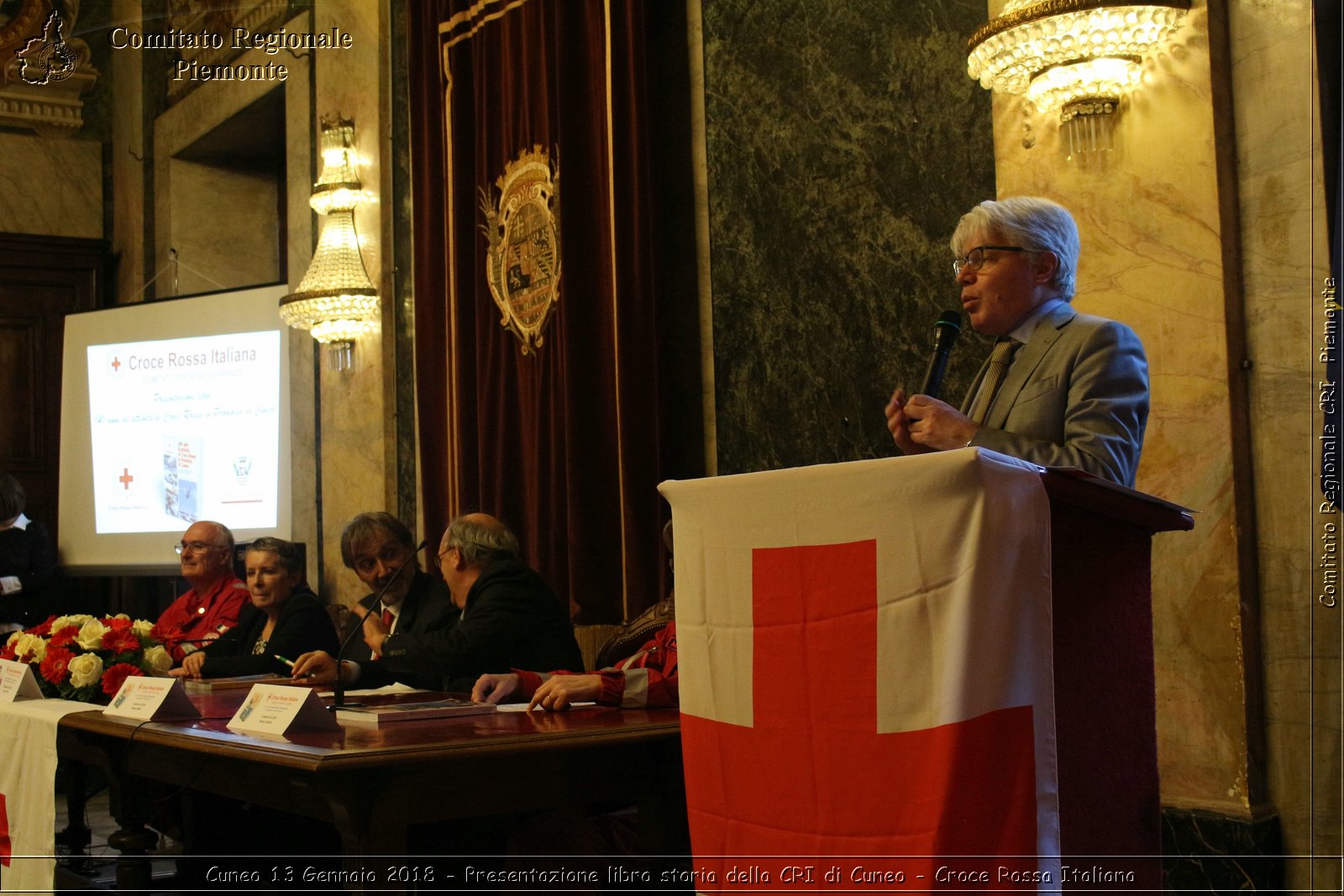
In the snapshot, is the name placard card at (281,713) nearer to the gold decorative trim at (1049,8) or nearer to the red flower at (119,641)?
the red flower at (119,641)

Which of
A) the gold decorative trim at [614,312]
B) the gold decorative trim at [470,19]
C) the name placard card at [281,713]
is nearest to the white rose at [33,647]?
the name placard card at [281,713]

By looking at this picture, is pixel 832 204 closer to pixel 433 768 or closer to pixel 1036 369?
pixel 1036 369

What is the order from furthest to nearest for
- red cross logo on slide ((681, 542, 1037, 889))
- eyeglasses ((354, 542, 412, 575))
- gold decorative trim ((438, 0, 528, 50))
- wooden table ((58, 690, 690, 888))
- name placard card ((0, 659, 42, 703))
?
gold decorative trim ((438, 0, 528, 50)) → eyeglasses ((354, 542, 412, 575)) → name placard card ((0, 659, 42, 703)) → wooden table ((58, 690, 690, 888)) → red cross logo on slide ((681, 542, 1037, 889))

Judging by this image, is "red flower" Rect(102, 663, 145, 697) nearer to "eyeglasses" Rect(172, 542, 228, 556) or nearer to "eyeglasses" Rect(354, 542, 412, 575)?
"eyeglasses" Rect(354, 542, 412, 575)

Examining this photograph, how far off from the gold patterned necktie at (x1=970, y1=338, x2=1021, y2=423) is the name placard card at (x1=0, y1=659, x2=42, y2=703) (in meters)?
A: 2.59

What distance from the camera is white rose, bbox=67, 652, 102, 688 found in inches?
140

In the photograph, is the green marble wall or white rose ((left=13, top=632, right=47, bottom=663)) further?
the green marble wall

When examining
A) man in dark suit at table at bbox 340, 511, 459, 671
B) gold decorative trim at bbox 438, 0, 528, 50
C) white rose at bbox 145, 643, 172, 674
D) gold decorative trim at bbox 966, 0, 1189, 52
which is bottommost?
white rose at bbox 145, 643, 172, 674

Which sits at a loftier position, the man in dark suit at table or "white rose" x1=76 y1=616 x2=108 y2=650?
the man in dark suit at table

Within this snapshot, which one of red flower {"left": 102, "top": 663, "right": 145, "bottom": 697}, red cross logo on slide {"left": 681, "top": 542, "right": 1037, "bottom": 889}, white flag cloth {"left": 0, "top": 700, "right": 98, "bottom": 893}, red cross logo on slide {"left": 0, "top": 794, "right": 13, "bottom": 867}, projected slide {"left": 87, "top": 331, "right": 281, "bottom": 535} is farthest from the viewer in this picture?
projected slide {"left": 87, "top": 331, "right": 281, "bottom": 535}

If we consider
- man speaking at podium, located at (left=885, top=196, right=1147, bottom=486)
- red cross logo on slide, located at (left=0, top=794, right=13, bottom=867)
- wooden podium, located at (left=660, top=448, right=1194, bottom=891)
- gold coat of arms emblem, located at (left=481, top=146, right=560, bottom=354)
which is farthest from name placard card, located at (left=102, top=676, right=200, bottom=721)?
gold coat of arms emblem, located at (left=481, top=146, right=560, bottom=354)

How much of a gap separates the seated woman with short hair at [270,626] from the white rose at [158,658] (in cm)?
60

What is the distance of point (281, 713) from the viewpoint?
2527 millimetres

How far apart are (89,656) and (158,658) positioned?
0.18 m
